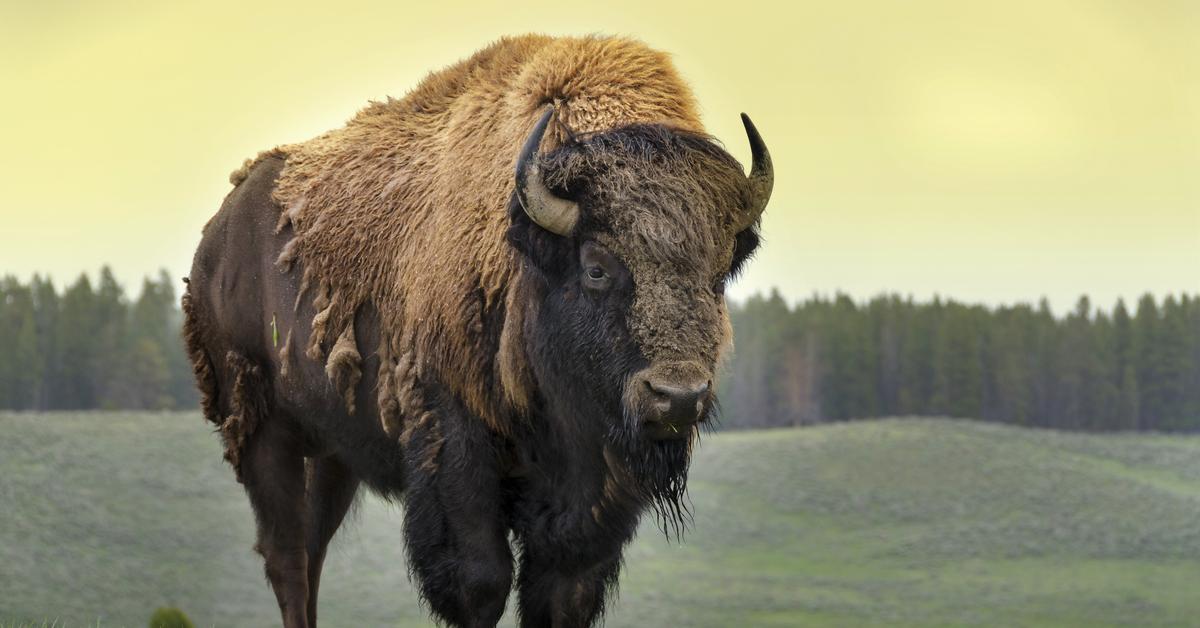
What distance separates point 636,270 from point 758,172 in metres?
0.81

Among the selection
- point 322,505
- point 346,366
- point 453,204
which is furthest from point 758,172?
point 322,505

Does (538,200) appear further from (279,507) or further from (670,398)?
(279,507)

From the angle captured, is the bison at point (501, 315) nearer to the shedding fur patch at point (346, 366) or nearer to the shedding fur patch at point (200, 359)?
the shedding fur patch at point (346, 366)

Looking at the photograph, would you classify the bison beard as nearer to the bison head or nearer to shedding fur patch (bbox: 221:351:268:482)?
the bison head

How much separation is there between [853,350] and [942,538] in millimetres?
6050

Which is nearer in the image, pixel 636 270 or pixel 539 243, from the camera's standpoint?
pixel 636 270

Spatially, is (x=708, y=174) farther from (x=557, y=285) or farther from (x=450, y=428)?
(x=450, y=428)

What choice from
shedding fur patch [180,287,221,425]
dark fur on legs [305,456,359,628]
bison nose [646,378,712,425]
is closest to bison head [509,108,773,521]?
bison nose [646,378,712,425]

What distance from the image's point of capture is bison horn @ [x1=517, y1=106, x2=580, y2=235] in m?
5.10

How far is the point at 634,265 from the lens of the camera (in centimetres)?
499

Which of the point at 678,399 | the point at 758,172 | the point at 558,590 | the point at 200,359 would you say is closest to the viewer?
the point at 678,399

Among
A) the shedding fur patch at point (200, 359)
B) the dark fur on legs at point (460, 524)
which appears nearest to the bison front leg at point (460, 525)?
the dark fur on legs at point (460, 524)

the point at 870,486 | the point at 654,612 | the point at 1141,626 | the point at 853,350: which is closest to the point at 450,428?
the point at 654,612

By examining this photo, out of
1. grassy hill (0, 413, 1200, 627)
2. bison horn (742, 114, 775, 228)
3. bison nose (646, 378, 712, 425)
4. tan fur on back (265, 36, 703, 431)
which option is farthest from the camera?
grassy hill (0, 413, 1200, 627)
